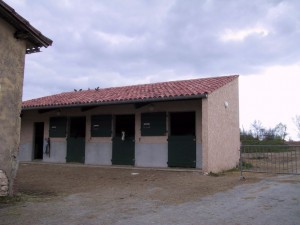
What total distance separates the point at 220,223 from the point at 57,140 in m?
12.8

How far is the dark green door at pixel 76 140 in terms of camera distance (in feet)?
54.3

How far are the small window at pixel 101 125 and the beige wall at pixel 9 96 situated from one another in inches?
294

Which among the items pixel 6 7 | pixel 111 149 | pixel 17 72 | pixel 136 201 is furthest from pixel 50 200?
pixel 111 149

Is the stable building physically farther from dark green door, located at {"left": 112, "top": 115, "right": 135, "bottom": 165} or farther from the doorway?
the doorway

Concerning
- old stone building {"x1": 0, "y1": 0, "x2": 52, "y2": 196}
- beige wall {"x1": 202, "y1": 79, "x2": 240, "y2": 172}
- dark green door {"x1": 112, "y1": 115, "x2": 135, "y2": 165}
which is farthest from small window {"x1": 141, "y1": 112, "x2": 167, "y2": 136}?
old stone building {"x1": 0, "y1": 0, "x2": 52, "y2": 196}

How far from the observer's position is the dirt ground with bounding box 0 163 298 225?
638 centimetres

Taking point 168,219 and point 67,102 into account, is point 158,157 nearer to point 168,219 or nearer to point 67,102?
point 67,102

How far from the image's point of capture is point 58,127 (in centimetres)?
1725

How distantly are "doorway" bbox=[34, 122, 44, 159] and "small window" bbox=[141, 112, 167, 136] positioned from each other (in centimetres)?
628

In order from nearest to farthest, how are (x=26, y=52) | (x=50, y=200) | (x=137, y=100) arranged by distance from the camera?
(x=50, y=200)
(x=26, y=52)
(x=137, y=100)

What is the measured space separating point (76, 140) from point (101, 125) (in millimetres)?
1513

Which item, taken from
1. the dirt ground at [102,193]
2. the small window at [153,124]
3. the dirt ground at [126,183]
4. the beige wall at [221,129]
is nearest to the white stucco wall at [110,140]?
Answer: the small window at [153,124]

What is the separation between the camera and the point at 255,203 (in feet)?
24.2

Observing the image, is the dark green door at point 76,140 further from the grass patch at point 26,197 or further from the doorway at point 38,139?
the grass patch at point 26,197
